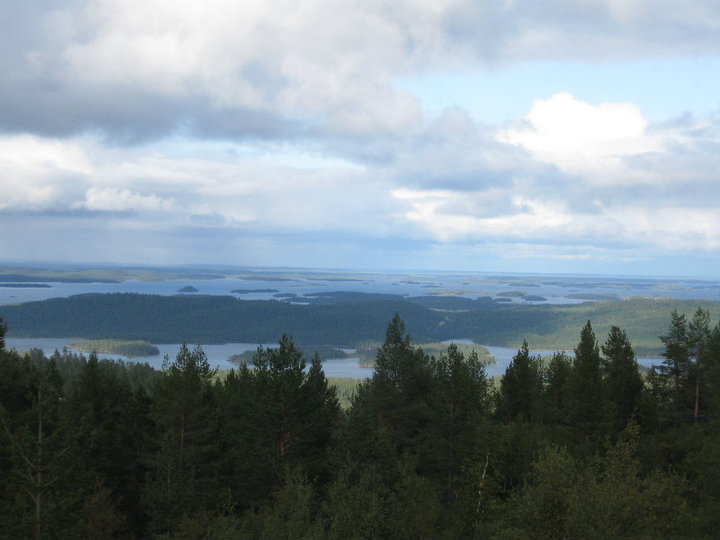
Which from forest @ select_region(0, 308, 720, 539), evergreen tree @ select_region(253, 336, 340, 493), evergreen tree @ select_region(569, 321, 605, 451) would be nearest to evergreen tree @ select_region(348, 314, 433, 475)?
forest @ select_region(0, 308, 720, 539)

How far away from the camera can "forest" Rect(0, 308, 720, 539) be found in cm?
2280

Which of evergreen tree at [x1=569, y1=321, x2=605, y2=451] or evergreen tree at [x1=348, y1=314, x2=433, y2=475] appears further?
evergreen tree at [x1=348, y1=314, x2=433, y2=475]

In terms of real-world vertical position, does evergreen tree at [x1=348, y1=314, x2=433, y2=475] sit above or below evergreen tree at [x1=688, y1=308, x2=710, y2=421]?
below

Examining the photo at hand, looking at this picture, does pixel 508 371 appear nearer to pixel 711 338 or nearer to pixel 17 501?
pixel 711 338

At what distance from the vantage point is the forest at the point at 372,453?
22.8 metres

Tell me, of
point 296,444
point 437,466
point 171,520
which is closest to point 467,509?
point 437,466

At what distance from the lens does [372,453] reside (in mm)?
→ 29609

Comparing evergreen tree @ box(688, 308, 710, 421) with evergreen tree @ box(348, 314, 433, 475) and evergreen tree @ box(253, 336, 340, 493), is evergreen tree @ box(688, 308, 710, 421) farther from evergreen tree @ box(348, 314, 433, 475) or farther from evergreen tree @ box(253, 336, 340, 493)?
evergreen tree @ box(253, 336, 340, 493)

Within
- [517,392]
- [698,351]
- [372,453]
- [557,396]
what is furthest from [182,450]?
[698,351]

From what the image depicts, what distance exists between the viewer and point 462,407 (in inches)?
1492

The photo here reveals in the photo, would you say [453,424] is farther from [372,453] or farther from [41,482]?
[41,482]

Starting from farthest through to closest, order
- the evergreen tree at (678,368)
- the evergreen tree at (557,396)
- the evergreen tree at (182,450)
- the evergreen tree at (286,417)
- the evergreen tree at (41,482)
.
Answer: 1. the evergreen tree at (678,368)
2. the evergreen tree at (557,396)
3. the evergreen tree at (286,417)
4. the evergreen tree at (182,450)
5. the evergreen tree at (41,482)

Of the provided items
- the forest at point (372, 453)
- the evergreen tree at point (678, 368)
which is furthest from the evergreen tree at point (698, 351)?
the evergreen tree at point (678, 368)

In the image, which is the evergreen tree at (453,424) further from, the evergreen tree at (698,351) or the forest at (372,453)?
the evergreen tree at (698,351)
